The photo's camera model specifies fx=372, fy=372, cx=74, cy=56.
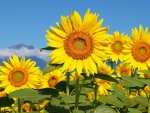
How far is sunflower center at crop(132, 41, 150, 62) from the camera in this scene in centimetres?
618

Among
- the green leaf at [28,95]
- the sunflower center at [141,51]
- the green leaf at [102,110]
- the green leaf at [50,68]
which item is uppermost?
the sunflower center at [141,51]

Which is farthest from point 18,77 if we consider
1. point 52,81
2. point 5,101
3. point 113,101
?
point 113,101

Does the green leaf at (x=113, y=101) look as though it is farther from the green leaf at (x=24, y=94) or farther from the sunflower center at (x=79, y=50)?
the green leaf at (x=24, y=94)

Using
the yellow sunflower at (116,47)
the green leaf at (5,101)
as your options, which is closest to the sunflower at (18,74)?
the green leaf at (5,101)

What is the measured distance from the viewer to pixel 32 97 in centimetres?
399

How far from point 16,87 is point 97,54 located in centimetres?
207

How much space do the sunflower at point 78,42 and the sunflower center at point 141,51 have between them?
2024 millimetres

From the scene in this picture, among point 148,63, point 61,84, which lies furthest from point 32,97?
point 148,63

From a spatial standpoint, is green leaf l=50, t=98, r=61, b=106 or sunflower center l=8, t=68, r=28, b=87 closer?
green leaf l=50, t=98, r=61, b=106

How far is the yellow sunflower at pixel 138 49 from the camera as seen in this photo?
6.17 m

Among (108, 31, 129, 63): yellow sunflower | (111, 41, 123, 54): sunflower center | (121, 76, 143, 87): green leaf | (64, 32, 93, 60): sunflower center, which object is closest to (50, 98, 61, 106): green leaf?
(64, 32, 93, 60): sunflower center

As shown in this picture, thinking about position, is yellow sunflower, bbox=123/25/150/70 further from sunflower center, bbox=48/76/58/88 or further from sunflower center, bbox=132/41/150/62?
sunflower center, bbox=48/76/58/88

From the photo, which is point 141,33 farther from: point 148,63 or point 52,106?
point 52,106

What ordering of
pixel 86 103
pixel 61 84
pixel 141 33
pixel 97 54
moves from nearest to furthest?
pixel 97 54
pixel 86 103
pixel 61 84
pixel 141 33
